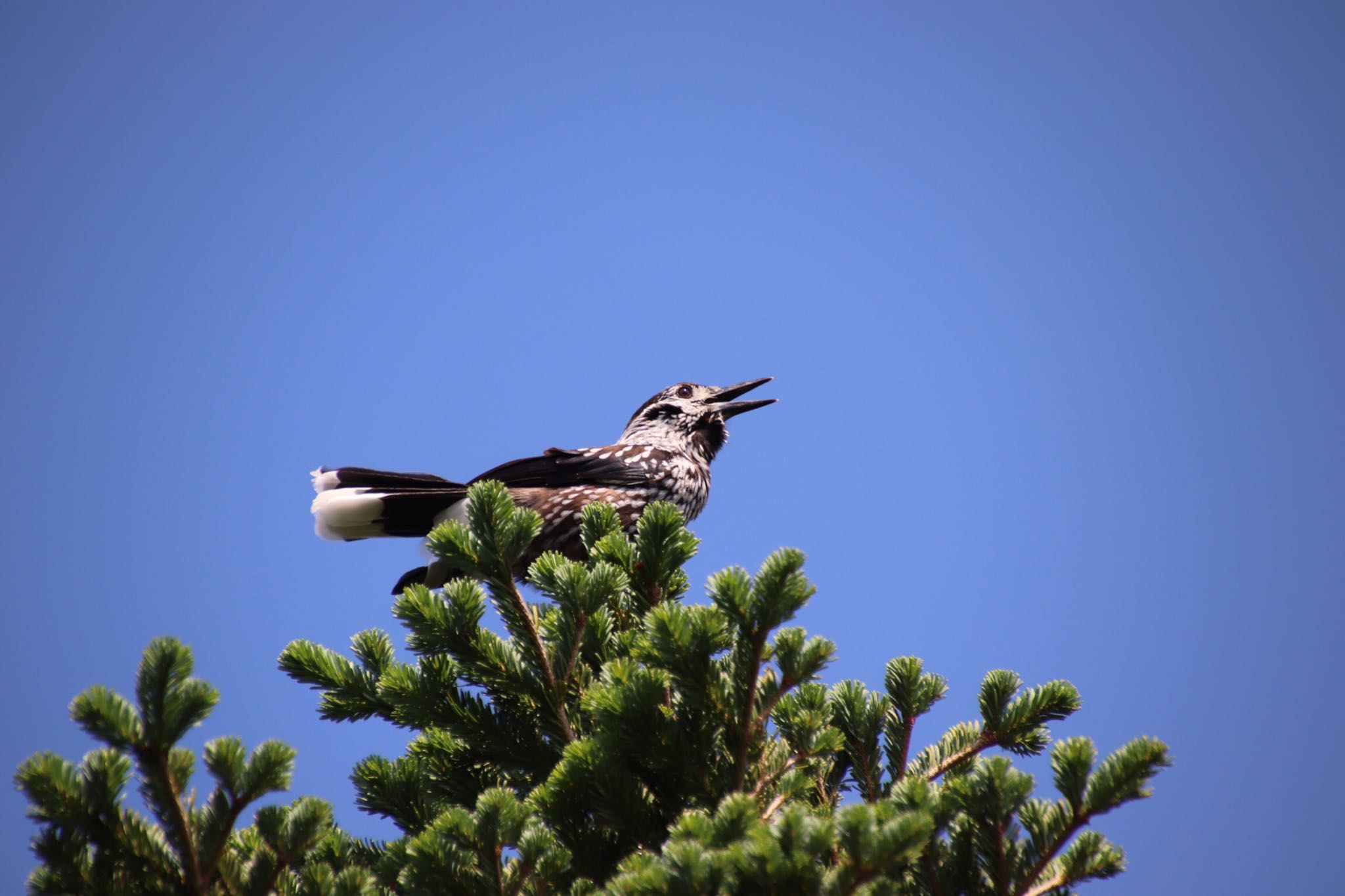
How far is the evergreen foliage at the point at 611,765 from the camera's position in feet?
6.97

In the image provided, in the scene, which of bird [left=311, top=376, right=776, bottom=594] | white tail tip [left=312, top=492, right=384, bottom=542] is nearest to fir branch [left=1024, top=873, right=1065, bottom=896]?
bird [left=311, top=376, right=776, bottom=594]

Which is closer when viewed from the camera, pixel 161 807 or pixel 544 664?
pixel 161 807

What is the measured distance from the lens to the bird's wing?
536 centimetres

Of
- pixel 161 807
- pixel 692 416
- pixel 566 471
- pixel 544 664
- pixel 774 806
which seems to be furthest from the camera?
pixel 692 416

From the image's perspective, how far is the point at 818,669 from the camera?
2.38 meters

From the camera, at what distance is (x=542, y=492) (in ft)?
17.1

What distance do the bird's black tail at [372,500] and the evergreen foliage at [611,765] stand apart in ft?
6.58

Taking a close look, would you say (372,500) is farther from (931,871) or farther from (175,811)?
(931,871)

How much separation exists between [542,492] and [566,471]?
0.79 feet

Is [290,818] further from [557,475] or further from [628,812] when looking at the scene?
[557,475]

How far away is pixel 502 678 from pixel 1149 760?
1.70 meters

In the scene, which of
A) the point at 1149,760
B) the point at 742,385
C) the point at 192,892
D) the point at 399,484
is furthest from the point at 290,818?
the point at 742,385

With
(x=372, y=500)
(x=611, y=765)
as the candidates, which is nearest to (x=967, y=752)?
(x=611, y=765)

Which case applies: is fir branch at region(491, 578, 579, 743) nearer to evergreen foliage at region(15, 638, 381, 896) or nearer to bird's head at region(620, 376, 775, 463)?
evergreen foliage at region(15, 638, 381, 896)
